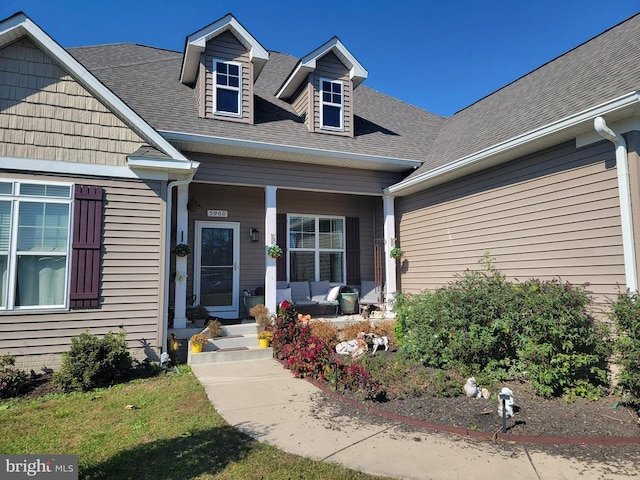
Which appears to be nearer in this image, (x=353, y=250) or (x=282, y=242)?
(x=282, y=242)

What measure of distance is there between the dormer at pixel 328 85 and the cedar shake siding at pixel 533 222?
2.80m

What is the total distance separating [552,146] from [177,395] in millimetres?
6551

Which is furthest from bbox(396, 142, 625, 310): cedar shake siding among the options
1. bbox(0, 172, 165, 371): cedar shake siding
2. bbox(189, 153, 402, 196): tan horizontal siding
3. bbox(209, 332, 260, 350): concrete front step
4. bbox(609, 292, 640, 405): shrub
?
bbox(0, 172, 165, 371): cedar shake siding

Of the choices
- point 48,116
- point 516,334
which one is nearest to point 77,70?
point 48,116

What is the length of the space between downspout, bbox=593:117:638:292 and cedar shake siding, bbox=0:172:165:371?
660cm

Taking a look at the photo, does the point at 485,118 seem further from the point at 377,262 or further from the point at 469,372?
the point at 469,372

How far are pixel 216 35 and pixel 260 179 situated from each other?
3287mm

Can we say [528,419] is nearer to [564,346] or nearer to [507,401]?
[507,401]

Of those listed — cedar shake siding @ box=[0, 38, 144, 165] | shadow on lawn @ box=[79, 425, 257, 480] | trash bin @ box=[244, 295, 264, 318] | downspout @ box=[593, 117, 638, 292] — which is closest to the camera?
shadow on lawn @ box=[79, 425, 257, 480]

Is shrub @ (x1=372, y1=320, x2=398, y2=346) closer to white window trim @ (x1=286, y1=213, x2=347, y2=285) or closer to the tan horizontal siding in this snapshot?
white window trim @ (x1=286, y1=213, x2=347, y2=285)

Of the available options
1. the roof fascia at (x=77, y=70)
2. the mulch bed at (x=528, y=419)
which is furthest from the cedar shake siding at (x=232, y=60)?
the mulch bed at (x=528, y=419)

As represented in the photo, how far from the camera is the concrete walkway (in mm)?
3082

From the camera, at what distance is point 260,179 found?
866cm

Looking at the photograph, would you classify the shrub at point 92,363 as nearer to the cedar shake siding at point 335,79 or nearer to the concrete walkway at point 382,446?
the concrete walkway at point 382,446
